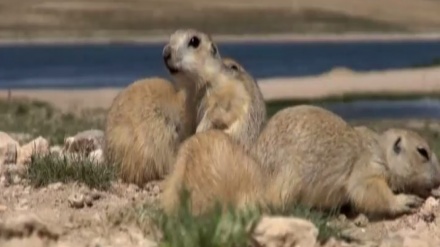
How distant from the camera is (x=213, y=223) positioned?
7.39 meters

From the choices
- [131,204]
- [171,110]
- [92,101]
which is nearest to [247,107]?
[171,110]

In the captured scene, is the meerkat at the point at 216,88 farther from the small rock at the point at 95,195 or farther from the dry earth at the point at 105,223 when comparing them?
the small rock at the point at 95,195

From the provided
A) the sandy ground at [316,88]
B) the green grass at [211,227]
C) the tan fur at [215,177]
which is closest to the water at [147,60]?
the sandy ground at [316,88]

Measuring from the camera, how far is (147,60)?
233 feet

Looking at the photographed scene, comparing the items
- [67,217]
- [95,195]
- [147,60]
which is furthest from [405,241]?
[147,60]

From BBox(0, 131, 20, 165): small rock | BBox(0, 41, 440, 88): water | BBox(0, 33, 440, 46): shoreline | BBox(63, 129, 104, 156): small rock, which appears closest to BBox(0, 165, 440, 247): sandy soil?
BBox(0, 131, 20, 165): small rock

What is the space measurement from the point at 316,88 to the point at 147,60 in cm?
2617

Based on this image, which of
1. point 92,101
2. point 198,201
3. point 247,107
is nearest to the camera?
point 198,201

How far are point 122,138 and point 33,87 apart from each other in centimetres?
4075

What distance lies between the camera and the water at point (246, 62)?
38969mm

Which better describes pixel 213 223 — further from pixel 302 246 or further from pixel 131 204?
pixel 131 204

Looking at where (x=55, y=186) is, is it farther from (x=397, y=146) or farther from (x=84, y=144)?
(x=397, y=146)

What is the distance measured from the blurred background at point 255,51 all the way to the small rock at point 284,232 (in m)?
16.6

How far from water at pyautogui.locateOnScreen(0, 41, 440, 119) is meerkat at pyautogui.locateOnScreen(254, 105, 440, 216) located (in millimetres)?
23792
